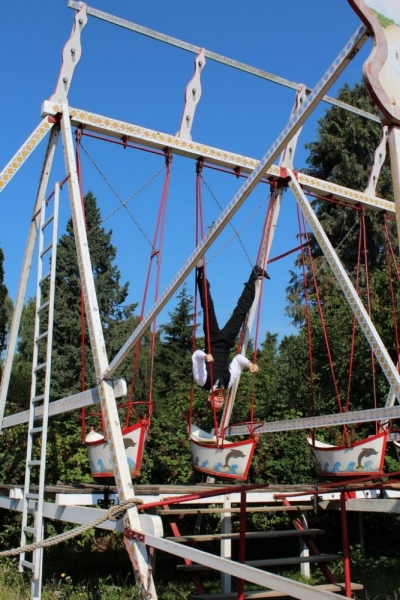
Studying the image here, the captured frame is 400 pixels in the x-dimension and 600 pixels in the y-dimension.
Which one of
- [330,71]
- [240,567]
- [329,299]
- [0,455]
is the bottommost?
[240,567]

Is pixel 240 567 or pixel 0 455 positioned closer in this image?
pixel 240 567

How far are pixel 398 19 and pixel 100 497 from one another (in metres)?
4.67

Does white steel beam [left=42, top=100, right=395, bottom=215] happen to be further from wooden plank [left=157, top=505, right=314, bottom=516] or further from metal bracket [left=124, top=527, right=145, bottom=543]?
metal bracket [left=124, top=527, right=145, bottom=543]

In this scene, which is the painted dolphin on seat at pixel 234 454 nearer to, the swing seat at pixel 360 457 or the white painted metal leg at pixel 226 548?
the white painted metal leg at pixel 226 548

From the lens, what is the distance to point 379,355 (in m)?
6.13

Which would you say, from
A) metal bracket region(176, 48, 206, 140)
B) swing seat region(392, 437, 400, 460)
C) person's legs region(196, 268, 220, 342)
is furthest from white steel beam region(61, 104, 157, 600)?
swing seat region(392, 437, 400, 460)

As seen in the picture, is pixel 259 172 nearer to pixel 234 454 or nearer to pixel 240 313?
pixel 234 454

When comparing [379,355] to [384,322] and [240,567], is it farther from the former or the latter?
[384,322]

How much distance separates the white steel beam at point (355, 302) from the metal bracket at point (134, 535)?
2.31 metres

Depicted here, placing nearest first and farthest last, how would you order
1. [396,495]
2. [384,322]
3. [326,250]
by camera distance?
[326,250] → [396,495] → [384,322]

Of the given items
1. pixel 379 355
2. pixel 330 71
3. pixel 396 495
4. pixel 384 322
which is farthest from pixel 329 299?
pixel 330 71

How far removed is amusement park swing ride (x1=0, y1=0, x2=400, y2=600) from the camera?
3.53m

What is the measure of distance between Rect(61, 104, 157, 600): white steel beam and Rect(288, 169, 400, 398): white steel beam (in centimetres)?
223

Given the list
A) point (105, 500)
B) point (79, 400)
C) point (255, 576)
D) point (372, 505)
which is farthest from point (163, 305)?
point (372, 505)
